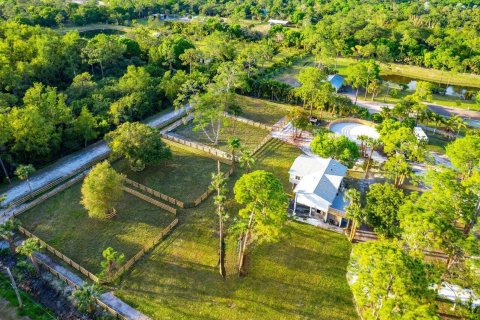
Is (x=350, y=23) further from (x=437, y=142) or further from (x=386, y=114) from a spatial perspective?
(x=437, y=142)

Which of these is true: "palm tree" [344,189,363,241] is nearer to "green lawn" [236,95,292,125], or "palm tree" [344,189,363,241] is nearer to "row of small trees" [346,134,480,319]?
"row of small trees" [346,134,480,319]

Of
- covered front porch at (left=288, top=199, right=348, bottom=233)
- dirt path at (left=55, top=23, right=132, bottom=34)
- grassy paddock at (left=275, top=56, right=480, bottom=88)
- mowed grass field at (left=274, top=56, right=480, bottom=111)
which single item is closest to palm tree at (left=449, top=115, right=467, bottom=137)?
mowed grass field at (left=274, top=56, right=480, bottom=111)

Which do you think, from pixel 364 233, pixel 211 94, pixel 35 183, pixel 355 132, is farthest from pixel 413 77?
pixel 35 183

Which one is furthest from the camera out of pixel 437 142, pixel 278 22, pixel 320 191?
pixel 278 22

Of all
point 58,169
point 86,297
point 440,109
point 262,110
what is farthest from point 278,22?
point 86,297

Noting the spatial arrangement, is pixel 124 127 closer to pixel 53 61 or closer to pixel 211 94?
pixel 211 94

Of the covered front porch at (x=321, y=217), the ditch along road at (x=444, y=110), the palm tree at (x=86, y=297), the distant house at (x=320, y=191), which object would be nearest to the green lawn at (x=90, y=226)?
the palm tree at (x=86, y=297)

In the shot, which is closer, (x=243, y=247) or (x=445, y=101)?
(x=243, y=247)
